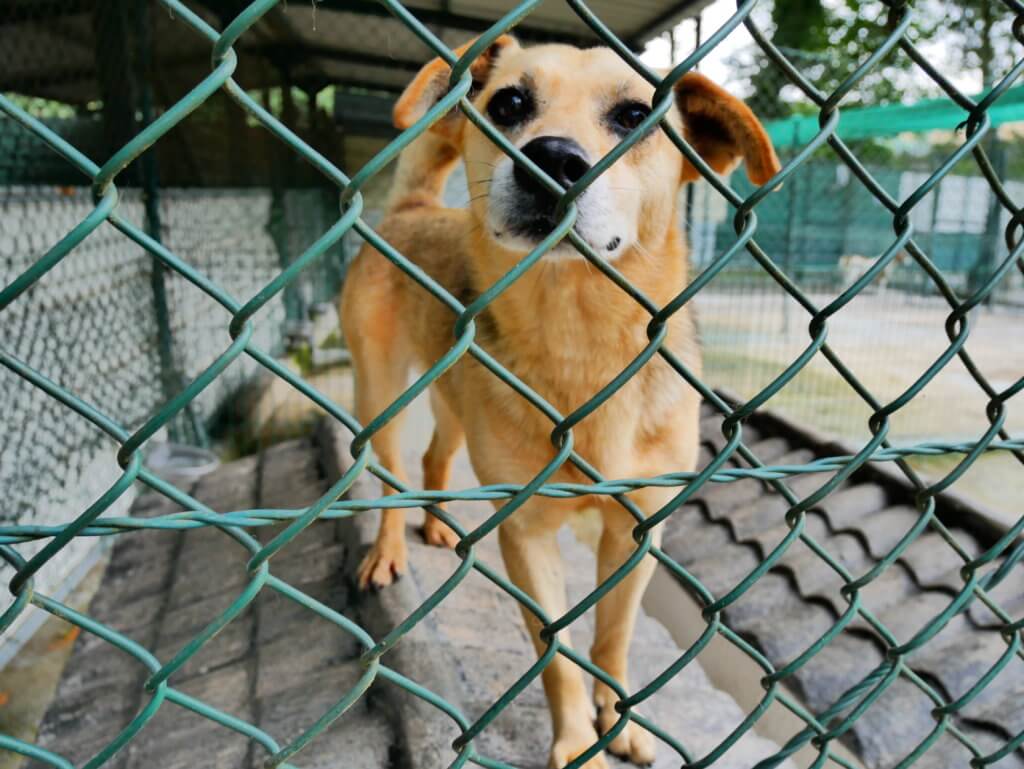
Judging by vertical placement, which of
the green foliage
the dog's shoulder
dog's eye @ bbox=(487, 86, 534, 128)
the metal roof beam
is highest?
the green foliage

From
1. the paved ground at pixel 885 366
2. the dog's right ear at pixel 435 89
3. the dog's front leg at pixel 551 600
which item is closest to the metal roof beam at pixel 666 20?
the paved ground at pixel 885 366

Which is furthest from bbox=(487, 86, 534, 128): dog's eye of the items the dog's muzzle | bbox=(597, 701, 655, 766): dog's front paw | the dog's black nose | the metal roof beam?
the metal roof beam

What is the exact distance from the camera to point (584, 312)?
1.86 metres

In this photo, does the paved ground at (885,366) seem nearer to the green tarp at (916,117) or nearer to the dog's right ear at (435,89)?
the green tarp at (916,117)

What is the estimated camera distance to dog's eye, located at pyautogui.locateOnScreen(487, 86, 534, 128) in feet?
6.18

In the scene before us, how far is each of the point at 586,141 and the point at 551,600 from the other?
131 centimetres

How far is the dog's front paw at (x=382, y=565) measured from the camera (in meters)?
2.76

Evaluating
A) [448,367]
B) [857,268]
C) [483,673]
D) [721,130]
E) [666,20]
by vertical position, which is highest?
[857,268]

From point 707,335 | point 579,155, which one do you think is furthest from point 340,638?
point 707,335

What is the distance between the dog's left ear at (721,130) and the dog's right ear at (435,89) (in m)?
0.56

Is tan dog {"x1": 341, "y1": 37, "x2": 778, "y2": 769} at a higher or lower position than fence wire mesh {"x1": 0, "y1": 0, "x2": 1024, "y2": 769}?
higher

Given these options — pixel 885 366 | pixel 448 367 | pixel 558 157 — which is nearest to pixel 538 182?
pixel 558 157

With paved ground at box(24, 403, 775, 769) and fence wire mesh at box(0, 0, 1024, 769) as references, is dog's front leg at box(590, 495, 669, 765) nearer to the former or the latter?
paved ground at box(24, 403, 775, 769)

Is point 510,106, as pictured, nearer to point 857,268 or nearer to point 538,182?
point 538,182
